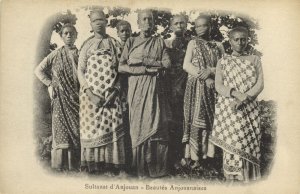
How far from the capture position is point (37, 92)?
13.5ft

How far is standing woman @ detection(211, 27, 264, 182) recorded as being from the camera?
4.05 metres

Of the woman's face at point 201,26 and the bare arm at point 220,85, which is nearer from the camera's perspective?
the bare arm at point 220,85

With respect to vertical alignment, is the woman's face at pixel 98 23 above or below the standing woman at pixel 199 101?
above

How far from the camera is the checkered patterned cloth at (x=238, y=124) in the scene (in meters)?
4.05

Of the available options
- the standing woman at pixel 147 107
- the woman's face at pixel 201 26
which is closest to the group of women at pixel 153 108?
the standing woman at pixel 147 107

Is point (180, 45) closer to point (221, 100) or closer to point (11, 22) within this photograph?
point (221, 100)

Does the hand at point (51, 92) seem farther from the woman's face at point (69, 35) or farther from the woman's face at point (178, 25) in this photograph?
the woman's face at point (178, 25)

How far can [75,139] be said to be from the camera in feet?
13.4

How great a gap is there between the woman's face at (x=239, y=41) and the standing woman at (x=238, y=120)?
143 millimetres

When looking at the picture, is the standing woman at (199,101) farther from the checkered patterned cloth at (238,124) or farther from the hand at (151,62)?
the hand at (151,62)

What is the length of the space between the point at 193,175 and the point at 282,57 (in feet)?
4.24

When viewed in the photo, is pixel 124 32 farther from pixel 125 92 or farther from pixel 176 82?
pixel 176 82

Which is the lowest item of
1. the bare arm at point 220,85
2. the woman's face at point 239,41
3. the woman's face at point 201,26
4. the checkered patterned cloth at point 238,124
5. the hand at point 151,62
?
the checkered patterned cloth at point 238,124

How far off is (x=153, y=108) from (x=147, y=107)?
5 centimetres
